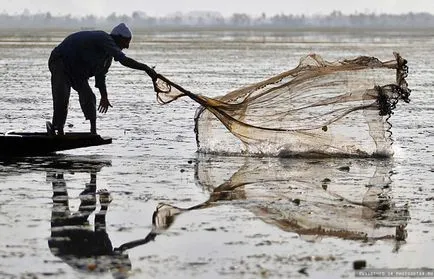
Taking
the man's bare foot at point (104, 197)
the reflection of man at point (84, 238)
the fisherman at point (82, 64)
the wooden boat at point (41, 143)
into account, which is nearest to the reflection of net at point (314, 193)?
the man's bare foot at point (104, 197)


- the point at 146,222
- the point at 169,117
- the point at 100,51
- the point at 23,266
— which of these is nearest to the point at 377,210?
the point at 146,222

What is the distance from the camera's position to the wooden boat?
1245 cm

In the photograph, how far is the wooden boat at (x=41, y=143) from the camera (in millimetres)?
12453

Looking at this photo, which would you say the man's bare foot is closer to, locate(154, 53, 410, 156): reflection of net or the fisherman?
the fisherman

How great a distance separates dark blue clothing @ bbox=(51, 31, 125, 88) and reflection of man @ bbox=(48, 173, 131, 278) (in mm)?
2716

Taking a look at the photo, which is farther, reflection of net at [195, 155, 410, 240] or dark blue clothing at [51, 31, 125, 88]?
dark blue clothing at [51, 31, 125, 88]

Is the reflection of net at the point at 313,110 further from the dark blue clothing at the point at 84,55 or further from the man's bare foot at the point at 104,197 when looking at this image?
the man's bare foot at the point at 104,197

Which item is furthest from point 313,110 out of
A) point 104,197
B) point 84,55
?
point 104,197

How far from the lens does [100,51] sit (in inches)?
489

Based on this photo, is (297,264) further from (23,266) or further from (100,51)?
(100,51)

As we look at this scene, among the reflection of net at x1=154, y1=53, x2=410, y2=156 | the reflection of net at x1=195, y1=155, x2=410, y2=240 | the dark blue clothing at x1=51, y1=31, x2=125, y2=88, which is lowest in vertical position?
the reflection of net at x1=195, y1=155, x2=410, y2=240

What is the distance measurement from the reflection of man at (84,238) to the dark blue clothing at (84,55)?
8.91 ft

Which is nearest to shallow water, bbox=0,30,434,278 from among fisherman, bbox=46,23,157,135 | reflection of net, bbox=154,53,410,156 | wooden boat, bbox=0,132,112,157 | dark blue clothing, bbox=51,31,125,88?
Answer: wooden boat, bbox=0,132,112,157

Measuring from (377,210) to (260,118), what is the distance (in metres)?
3.62
